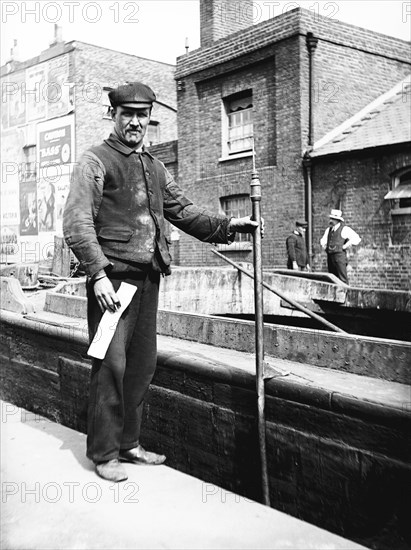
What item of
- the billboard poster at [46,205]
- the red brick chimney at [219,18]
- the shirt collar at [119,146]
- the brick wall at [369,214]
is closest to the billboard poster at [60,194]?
the billboard poster at [46,205]

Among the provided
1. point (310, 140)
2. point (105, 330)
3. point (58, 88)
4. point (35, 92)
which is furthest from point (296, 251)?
point (35, 92)

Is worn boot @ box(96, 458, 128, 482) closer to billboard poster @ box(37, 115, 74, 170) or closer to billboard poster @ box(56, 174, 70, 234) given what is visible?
billboard poster @ box(56, 174, 70, 234)

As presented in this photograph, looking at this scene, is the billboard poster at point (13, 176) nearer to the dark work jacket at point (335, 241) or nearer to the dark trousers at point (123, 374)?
the dark work jacket at point (335, 241)

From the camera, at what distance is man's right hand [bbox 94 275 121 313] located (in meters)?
3.07

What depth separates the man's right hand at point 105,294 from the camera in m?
3.07

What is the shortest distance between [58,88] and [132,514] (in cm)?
2641

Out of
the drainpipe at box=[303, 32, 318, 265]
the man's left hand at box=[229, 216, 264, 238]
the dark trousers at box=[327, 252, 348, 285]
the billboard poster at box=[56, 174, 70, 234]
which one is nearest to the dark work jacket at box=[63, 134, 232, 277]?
the man's left hand at box=[229, 216, 264, 238]

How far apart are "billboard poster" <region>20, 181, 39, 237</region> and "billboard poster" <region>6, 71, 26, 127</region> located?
124 inches

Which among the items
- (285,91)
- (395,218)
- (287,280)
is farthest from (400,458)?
(285,91)

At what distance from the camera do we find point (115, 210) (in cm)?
323

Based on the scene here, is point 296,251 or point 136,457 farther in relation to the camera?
point 296,251

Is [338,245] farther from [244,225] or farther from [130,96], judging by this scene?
[130,96]

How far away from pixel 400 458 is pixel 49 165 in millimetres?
26025

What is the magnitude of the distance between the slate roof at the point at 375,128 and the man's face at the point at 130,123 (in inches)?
401
